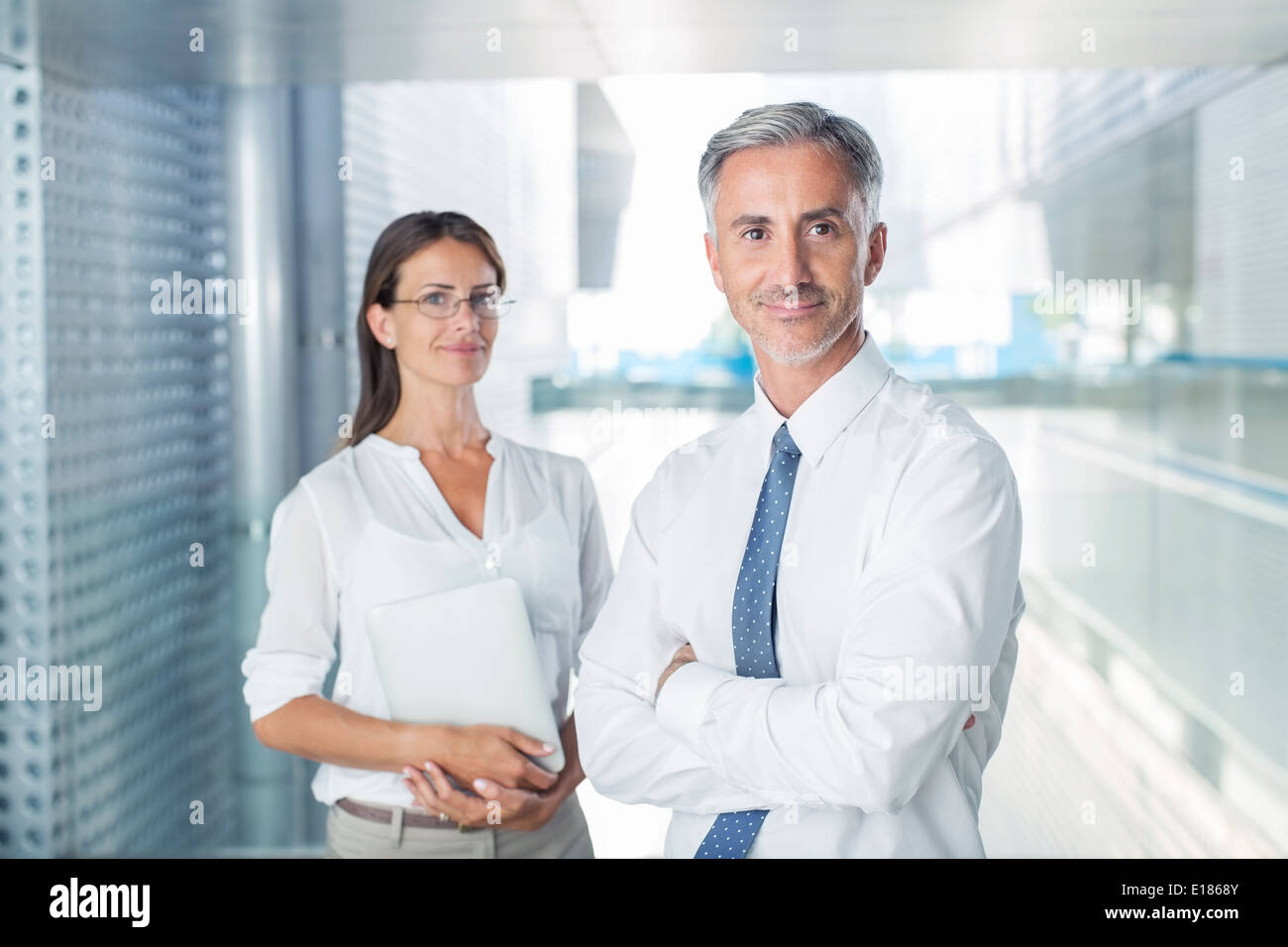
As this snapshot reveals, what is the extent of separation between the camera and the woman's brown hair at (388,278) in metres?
2.64

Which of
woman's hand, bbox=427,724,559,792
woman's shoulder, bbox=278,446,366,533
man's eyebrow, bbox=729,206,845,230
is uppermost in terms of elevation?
man's eyebrow, bbox=729,206,845,230

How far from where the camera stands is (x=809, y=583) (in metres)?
2.04

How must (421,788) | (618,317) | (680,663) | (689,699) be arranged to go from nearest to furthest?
(689,699)
(680,663)
(421,788)
(618,317)

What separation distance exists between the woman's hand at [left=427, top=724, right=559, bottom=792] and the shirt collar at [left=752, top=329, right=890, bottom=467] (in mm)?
907

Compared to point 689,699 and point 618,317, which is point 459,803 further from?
point 618,317

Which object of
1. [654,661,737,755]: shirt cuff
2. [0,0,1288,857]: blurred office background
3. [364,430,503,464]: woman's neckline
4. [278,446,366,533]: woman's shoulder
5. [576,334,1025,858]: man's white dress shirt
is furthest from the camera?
[0,0,1288,857]: blurred office background

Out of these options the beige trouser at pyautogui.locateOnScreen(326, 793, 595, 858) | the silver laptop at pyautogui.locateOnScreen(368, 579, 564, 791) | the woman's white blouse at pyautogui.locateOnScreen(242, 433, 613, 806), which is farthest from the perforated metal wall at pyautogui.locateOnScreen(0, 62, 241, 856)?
the silver laptop at pyautogui.locateOnScreen(368, 579, 564, 791)

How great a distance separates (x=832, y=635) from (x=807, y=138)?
864 mm

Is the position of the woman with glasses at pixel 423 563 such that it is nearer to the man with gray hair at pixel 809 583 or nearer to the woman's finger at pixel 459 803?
the woman's finger at pixel 459 803

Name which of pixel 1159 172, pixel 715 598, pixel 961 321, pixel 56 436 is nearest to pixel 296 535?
pixel 715 598

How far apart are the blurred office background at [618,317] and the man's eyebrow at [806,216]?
1031mm

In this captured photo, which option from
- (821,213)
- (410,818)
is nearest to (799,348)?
(821,213)

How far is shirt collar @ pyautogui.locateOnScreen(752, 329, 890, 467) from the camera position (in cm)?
209

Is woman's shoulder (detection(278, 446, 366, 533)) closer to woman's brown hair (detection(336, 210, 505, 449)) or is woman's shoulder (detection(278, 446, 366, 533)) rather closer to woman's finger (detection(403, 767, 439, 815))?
woman's brown hair (detection(336, 210, 505, 449))
